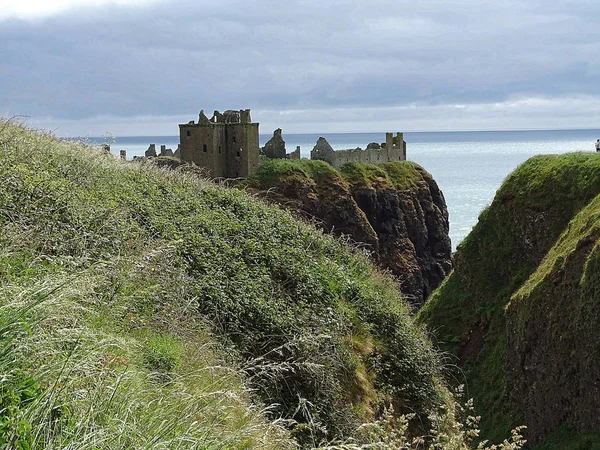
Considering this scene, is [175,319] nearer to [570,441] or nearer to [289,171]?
[570,441]

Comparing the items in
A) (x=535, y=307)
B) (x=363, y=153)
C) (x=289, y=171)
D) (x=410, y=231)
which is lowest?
(x=410, y=231)

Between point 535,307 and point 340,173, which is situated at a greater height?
point 340,173

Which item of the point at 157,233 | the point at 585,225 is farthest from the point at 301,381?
the point at 585,225

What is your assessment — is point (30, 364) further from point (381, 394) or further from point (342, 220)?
point (342, 220)

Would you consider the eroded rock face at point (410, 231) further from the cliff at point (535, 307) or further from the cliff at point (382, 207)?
the cliff at point (535, 307)

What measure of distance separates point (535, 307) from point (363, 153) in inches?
1736

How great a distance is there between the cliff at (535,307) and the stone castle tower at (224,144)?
84.6ft

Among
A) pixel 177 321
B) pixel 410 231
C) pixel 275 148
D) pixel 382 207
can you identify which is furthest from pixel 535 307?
pixel 410 231

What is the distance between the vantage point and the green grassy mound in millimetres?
5918

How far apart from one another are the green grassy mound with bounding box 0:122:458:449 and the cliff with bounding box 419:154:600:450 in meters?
4.07

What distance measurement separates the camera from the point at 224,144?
55.5 meters

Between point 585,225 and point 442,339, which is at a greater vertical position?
point 585,225

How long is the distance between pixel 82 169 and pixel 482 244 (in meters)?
19.8

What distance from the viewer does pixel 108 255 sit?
36.5ft
